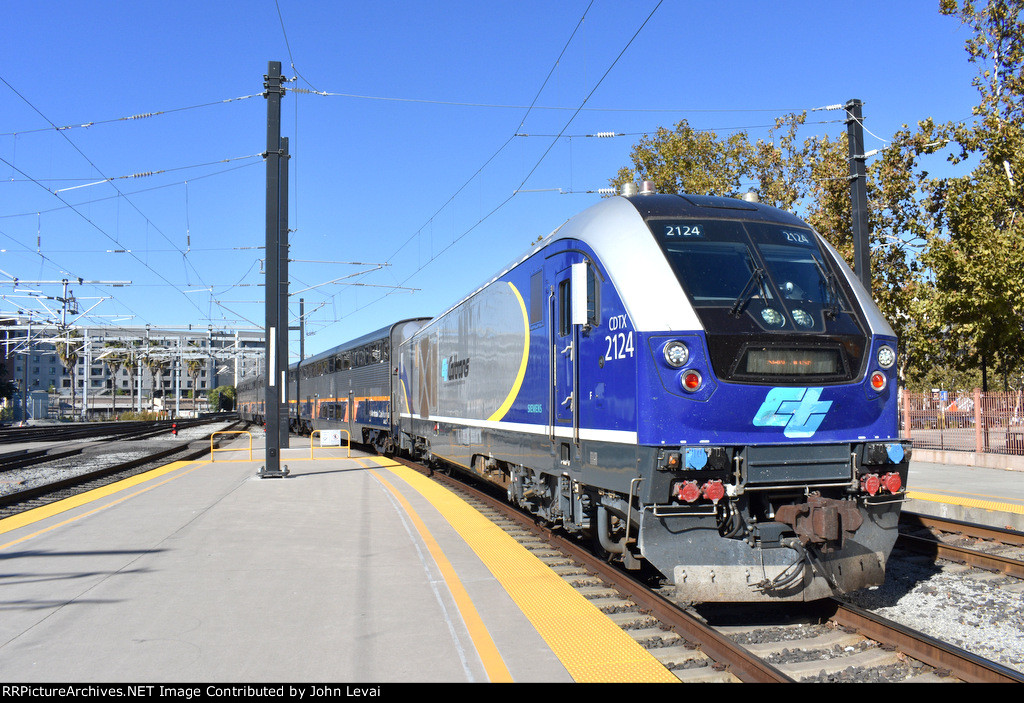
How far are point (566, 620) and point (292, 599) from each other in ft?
7.27

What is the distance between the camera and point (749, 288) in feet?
18.8

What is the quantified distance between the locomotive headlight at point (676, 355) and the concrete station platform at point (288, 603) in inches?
74.8

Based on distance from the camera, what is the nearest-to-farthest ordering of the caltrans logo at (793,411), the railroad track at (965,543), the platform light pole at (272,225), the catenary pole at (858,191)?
1. the caltrans logo at (793,411)
2. the railroad track at (965,543)
3. the catenary pole at (858,191)
4. the platform light pole at (272,225)

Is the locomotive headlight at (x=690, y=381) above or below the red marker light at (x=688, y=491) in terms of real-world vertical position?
above

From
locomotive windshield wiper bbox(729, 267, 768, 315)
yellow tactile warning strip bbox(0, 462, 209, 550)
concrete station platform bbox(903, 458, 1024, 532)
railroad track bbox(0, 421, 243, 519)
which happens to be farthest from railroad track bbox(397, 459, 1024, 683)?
railroad track bbox(0, 421, 243, 519)

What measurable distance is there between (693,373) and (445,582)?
2886 millimetres

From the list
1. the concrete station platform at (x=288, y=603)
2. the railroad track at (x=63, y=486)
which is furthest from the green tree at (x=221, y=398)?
the concrete station platform at (x=288, y=603)

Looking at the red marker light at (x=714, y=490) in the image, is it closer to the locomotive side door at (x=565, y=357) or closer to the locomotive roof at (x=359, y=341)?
the locomotive side door at (x=565, y=357)

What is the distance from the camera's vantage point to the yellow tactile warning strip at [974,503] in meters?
10.4

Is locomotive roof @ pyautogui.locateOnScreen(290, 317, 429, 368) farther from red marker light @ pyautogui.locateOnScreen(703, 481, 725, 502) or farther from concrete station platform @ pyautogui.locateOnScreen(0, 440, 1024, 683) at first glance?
red marker light @ pyautogui.locateOnScreen(703, 481, 725, 502)

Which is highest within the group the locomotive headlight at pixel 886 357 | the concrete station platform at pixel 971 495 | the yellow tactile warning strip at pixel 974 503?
the locomotive headlight at pixel 886 357

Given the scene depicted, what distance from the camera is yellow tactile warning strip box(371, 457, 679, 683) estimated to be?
14.4ft

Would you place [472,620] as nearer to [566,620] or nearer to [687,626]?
[566,620]
